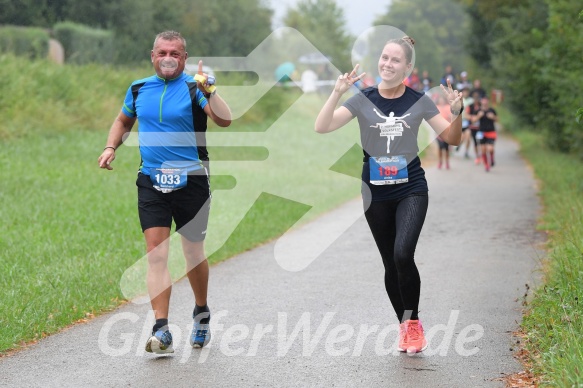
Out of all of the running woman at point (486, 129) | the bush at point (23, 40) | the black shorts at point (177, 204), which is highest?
the bush at point (23, 40)

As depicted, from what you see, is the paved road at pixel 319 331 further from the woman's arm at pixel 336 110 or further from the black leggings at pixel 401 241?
the woman's arm at pixel 336 110

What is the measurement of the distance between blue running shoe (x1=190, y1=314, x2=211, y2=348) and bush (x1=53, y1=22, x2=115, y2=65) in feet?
112

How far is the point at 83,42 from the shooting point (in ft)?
137

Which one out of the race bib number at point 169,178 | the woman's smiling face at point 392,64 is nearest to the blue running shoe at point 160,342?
the race bib number at point 169,178

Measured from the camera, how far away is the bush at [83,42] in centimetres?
4103

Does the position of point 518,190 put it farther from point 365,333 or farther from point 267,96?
point 267,96

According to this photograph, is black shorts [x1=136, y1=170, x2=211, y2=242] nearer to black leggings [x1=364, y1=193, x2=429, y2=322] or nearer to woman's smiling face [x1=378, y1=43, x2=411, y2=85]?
black leggings [x1=364, y1=193, x2=429, y2=322]

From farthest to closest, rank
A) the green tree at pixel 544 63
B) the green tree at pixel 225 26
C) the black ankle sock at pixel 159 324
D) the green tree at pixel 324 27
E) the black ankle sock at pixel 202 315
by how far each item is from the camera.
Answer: the green tree at pixel 324 27
the green tree at pixel 225 26
the green tree at pixel 544 63
the black ankle sock at pixel 202 315
the black ankle sock at pixel 159 324

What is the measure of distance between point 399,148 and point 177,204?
1457 mm

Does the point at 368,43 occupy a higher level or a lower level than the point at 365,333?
higher

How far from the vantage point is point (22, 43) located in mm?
34906

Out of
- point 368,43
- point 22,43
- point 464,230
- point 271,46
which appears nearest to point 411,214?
point 368,43

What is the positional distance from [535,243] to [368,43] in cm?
325

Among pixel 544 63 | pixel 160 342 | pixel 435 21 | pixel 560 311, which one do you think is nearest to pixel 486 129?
pixel 544 63
